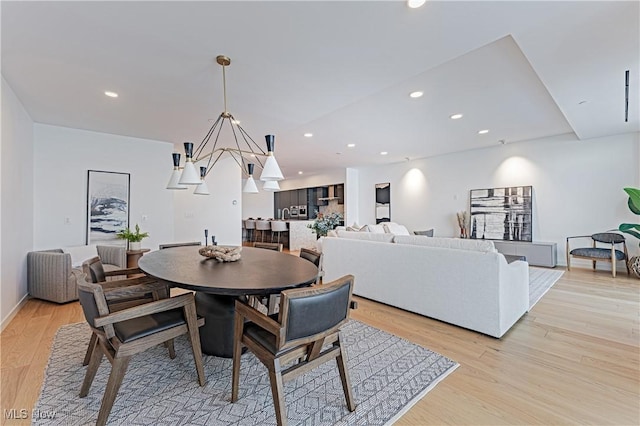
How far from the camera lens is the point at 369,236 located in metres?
3.85

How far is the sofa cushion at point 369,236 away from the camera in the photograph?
3.64 m

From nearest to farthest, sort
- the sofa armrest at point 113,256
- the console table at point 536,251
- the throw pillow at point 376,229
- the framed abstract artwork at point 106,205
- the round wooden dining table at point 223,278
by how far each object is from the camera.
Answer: the round wooden dining table at point 223,278
the sofa armrest at point 113,256
the framed abstract artwork at point 106,205
the console table at point 536,251
the throw pillow at point 376,229

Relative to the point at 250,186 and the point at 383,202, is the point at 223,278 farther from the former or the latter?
the point at 383,202

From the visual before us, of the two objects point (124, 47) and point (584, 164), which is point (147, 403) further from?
point (584, 164)

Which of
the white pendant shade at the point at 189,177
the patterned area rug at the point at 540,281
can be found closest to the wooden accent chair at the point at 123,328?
the white pendant shade at the point at 189,177

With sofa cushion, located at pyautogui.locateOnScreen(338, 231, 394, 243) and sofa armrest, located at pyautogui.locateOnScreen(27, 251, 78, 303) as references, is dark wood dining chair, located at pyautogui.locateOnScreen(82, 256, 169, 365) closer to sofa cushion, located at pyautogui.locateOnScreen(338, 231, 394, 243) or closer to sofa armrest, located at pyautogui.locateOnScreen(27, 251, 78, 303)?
sofa armrest, located at pyautogui.locateOnScreen(27, 251, 78, 303)

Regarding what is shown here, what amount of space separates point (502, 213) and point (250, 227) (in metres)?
7.60

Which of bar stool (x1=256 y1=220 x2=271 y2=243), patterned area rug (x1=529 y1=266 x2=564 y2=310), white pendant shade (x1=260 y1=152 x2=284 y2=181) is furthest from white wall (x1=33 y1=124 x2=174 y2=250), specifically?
patterned area rug (x1=529 y1=266 x2=564 y2=310)

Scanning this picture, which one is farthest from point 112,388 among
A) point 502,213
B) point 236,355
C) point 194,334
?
point 502,213

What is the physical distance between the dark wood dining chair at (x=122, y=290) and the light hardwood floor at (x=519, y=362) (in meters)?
0.64

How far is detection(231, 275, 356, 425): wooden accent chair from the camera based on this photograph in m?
1.35

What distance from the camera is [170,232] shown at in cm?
560

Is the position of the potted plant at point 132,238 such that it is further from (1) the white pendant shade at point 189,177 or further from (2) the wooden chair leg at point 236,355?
(2) the wooden chair leg at point 236,355

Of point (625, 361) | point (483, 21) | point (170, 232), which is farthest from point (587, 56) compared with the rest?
point (170, 232)
